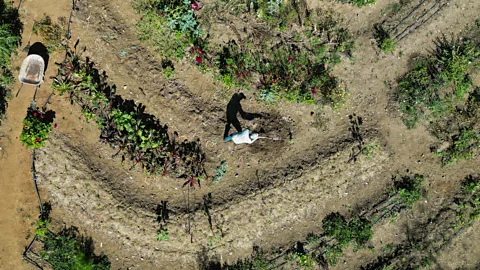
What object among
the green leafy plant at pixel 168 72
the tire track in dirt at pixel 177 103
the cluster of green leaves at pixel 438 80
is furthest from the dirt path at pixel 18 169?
the cluster of green leaves at pixel 438 80

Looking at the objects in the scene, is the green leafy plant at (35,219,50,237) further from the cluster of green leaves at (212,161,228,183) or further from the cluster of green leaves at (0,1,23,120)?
the cluster of green leaves at (212,161,228,183)

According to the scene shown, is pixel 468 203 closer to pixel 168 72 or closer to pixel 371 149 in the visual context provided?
pixel 371 149

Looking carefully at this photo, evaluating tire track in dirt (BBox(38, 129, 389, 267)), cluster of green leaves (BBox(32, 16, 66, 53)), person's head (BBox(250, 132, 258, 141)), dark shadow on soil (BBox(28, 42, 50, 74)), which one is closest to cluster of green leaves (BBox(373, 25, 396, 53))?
tire track in dirt (BBox(38, 129, 389, 267))

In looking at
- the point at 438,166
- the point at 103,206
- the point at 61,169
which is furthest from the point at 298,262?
the point at 61,169

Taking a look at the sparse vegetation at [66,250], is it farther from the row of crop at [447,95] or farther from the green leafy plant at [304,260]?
the row of crop at [447,95]

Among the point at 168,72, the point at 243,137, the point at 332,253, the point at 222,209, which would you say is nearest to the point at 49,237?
the point at 222,209

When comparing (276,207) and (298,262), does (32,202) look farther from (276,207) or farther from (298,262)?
(298,262)
